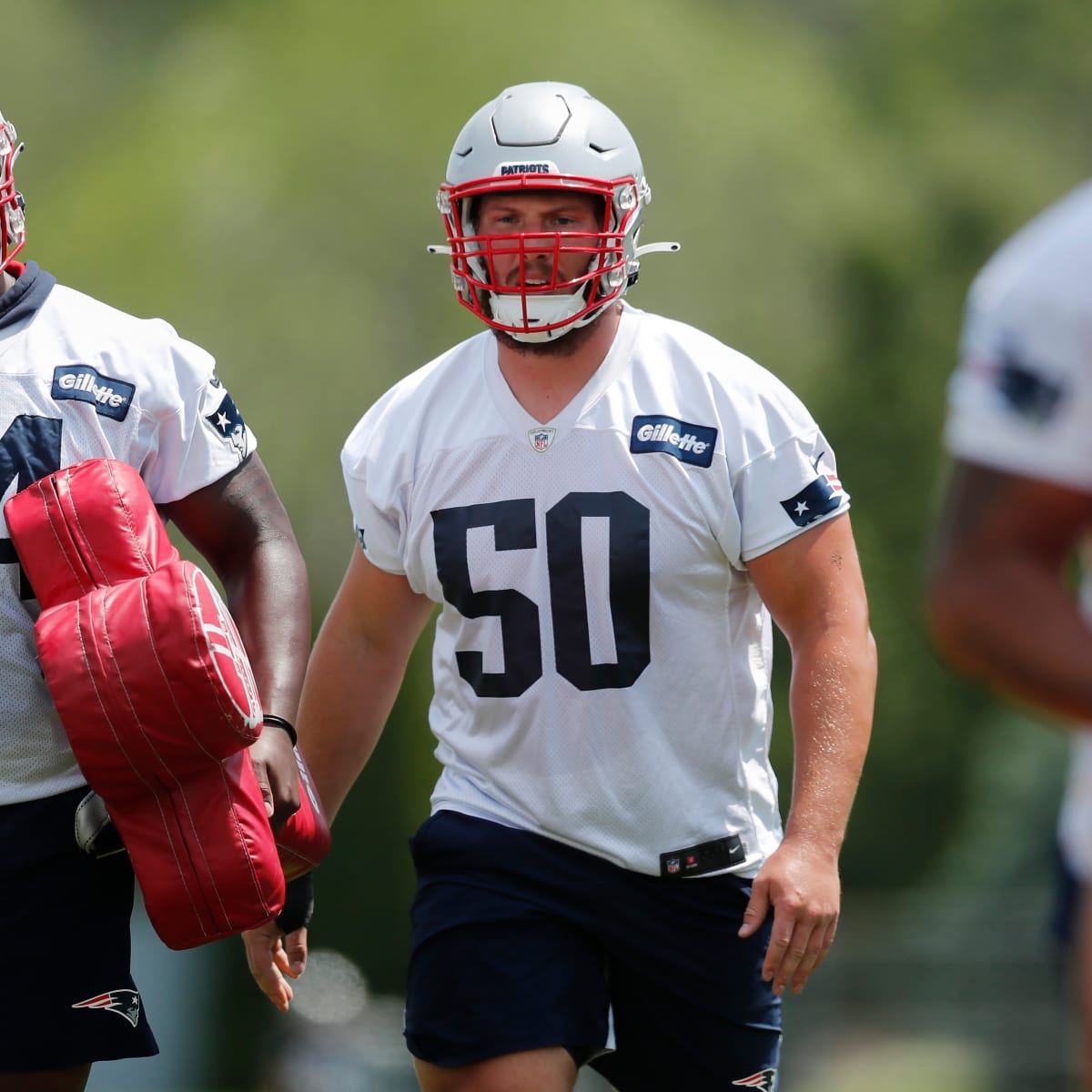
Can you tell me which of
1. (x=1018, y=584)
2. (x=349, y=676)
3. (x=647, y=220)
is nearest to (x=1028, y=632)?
(x=1018, y=584)

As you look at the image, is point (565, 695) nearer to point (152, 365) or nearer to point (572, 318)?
point (572, 318)

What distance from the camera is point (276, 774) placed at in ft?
12.0

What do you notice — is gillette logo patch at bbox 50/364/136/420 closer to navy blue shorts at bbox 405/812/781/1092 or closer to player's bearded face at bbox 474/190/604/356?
player's bearded face at bbox 474/190/604/356

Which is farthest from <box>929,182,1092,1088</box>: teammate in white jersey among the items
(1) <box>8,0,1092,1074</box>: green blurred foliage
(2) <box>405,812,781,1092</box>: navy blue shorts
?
(1) <box>8,0,1092,1074</box>: green blurred foliage

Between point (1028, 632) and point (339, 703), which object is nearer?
point (1028, 632)

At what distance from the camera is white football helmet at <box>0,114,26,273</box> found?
3631 mm

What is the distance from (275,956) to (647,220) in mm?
16764

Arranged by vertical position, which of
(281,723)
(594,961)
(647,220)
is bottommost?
(647,220)

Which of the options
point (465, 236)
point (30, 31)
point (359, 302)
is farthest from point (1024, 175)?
point (465, 236)

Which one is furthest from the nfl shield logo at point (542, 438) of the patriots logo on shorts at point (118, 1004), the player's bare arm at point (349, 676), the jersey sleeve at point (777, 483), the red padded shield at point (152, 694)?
the patriots logo on shorts at point (118, 1004)

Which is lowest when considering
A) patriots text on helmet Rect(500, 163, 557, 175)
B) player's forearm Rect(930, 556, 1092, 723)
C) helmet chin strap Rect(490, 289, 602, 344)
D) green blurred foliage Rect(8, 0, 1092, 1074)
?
green blurred foliage Rect(8, 0, 1092, 1074)

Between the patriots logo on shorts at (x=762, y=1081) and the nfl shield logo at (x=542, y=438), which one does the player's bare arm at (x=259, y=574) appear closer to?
the nfl shield logo at (x=542, y=438)

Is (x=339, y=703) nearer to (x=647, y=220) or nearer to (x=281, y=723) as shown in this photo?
(x=281, y=723)

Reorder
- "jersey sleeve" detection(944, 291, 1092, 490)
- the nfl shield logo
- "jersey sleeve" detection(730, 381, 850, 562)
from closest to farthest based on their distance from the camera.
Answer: "jersey sleeve" detection(944, 291, 1092, 490)
"jersey sleeve" detection(730, 381, 850, 562)
the nfl shield logo
